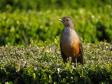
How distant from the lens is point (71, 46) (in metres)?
8.73

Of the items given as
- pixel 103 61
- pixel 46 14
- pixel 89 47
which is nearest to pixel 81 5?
pixel 46 14

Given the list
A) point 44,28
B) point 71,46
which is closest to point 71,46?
point 71,46

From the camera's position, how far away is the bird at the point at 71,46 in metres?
8.73

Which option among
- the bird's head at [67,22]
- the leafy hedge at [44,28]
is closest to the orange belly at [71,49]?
the bird's head at [67,22]

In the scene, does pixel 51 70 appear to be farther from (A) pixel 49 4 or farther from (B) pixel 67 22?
(A) pixel 49 4

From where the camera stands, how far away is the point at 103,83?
317 inches

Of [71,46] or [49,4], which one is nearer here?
[71,46]

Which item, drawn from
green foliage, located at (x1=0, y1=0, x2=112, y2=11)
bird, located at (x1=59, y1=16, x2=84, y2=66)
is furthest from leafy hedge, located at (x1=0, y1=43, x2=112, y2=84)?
green foliage, located at (x1=0, y1=0, x2=112, y2=11)

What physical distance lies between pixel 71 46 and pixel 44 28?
5.10 m

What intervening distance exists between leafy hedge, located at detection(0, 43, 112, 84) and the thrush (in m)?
0.13

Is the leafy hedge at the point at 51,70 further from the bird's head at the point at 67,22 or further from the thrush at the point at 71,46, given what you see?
the bird's head at the point at 67,22

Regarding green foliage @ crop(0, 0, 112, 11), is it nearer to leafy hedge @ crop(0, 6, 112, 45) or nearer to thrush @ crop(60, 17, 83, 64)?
leafy hedge @ crop(0, 6, 112, 45)

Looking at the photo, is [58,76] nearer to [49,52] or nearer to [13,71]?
[13,71]

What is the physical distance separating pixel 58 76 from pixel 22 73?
51 cm
